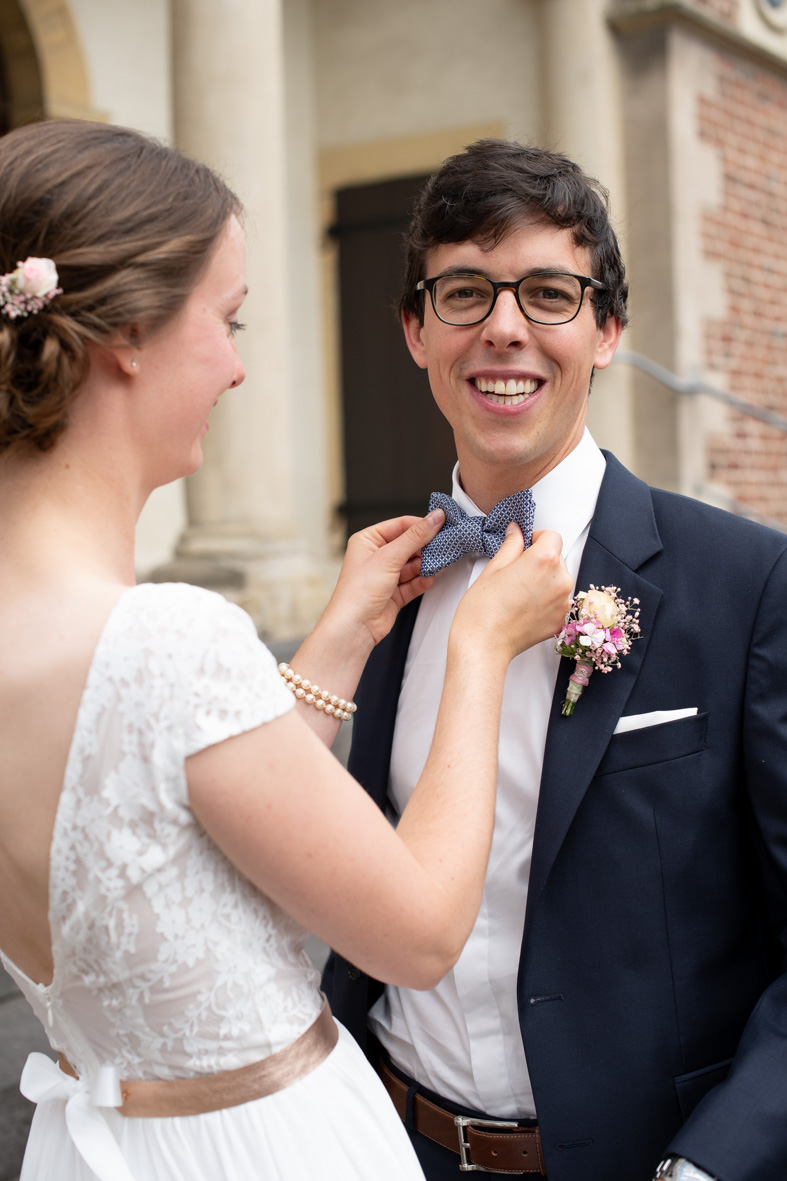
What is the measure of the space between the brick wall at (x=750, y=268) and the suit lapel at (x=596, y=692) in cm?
526

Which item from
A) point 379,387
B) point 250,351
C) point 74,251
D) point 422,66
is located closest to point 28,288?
point 74,251

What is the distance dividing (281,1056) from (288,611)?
3826 millimetres

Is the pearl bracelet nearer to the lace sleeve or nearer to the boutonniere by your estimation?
the boutonniere

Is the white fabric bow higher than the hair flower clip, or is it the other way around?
the hair flower clip

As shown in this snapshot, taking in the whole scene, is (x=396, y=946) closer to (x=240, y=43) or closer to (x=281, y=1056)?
(x=281, y=1056)

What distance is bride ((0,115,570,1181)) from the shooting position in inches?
43.5

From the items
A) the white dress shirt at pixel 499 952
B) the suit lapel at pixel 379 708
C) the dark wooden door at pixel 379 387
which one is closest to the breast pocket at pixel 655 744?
the white dress shirt at pixel 499 952

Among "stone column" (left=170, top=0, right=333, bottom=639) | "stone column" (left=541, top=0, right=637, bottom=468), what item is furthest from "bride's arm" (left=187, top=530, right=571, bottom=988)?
"stone column" (left=541, top=0, right=637, bottom=468)

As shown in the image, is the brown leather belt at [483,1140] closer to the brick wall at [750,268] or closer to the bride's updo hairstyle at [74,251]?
the bride's updo hairstyle at [74,251]

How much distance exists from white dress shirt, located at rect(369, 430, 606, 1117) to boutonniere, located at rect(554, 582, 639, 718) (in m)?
0.12

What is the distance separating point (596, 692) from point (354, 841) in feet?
1.86

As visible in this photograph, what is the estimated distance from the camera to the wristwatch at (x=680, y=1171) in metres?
1.33

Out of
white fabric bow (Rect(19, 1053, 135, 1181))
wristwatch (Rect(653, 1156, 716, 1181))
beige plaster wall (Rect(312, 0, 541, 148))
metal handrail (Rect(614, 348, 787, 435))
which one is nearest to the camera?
white fabric bow (Rect(19, 1053, 135, 1181))

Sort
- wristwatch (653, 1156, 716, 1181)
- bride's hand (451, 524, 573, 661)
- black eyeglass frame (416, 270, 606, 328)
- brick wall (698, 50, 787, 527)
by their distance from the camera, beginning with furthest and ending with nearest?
brick wall (698, 50, 787, 527) → black eyeglass frame (416, 270, 606, 328) → bride's hand (451, 524, 573, 661) → wristwatch (653, 1156, 716, 1181)
